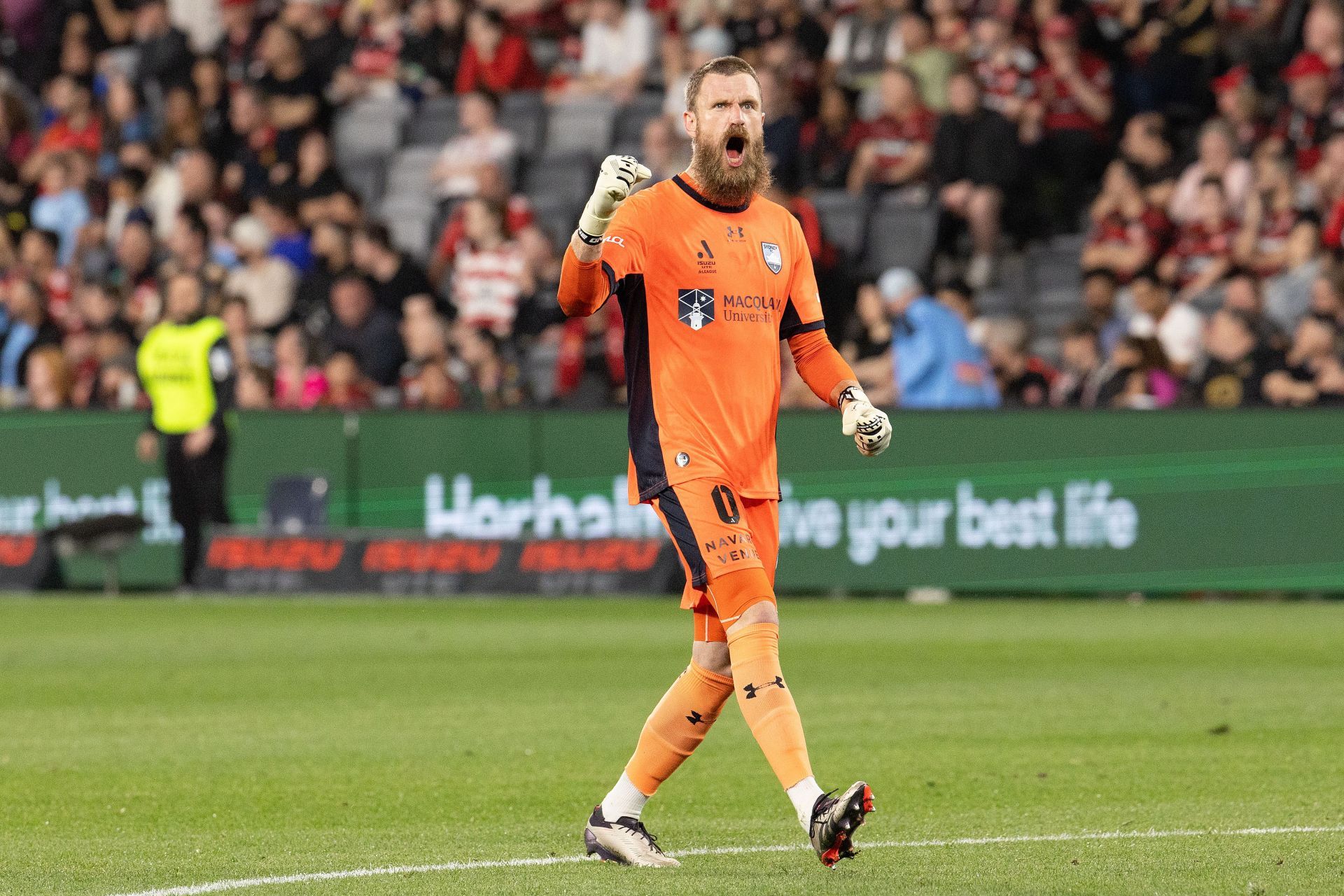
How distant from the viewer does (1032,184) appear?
2116 centimetres

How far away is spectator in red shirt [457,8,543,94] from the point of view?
79.1ft

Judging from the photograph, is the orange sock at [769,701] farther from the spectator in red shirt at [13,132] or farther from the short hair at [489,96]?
the spectator in red shirt at [13,132]

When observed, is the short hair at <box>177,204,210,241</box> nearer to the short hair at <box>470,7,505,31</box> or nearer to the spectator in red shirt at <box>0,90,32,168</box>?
the short hair at <box>470,7,505,31</box>

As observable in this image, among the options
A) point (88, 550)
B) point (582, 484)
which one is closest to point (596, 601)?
point (582, 484)

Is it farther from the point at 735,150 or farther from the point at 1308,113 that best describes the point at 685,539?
the point at 1308,113

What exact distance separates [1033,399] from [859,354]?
163 centimetres

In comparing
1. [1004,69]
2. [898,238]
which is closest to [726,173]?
[898,238]

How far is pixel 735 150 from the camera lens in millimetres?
6656

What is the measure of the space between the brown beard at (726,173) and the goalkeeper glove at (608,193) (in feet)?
1.22

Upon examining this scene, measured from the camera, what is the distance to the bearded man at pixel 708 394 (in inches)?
253

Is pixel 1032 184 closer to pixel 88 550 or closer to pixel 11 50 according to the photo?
pixel 88 550

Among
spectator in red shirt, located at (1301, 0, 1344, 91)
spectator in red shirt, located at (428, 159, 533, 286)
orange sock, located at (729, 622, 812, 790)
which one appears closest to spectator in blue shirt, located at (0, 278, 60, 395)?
spectator in red shirt, located at (428, 159, 533, 286)

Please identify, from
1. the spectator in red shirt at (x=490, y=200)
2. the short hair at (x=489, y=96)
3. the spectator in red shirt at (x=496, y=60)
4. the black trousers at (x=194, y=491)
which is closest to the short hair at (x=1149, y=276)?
the spectator in red shirt at (x=490, y=200)

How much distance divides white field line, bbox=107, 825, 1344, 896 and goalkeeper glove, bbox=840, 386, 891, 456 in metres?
1.33
